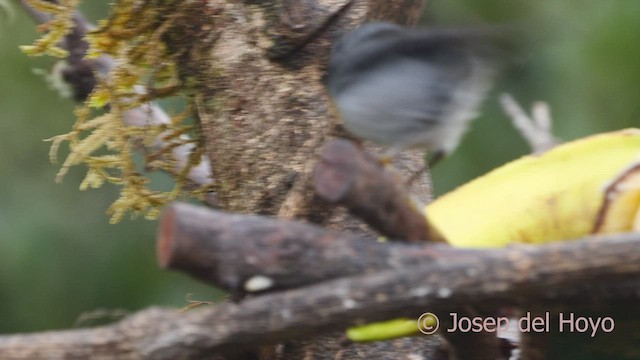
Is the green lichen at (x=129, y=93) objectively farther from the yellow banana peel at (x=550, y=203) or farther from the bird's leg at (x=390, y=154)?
the yellow banana peel at (x=550, y=203)

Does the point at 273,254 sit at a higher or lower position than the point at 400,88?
lower

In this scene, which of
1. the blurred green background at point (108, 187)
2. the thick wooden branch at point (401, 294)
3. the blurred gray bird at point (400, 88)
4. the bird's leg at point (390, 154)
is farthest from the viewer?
the blurred green background at point (108, 187)

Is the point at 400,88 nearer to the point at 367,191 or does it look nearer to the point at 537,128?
the point at 537,128

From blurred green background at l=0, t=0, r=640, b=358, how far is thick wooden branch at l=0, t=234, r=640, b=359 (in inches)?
63.7

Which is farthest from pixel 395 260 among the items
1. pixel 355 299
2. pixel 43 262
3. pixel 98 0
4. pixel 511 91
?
pixel 98 0

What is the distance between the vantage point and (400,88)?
157 centimetres

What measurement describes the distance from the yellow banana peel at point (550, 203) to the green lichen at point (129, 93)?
0.65m

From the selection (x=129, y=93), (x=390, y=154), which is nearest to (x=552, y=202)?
(x=390, y=154)

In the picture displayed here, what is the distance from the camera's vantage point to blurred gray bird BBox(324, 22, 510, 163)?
4.91 feet

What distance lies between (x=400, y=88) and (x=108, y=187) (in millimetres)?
1997

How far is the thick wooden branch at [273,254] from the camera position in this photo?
38.6 inches

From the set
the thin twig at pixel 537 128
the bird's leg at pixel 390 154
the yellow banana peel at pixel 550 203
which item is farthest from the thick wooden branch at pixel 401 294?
the bird's leg at pixel 390 154

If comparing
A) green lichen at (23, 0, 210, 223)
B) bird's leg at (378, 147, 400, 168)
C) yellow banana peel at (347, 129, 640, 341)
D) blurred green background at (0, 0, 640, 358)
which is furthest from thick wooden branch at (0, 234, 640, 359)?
blurred green background at (0, 0, 640, 358)

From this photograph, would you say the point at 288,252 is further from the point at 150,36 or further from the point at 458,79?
the point at 150,36
